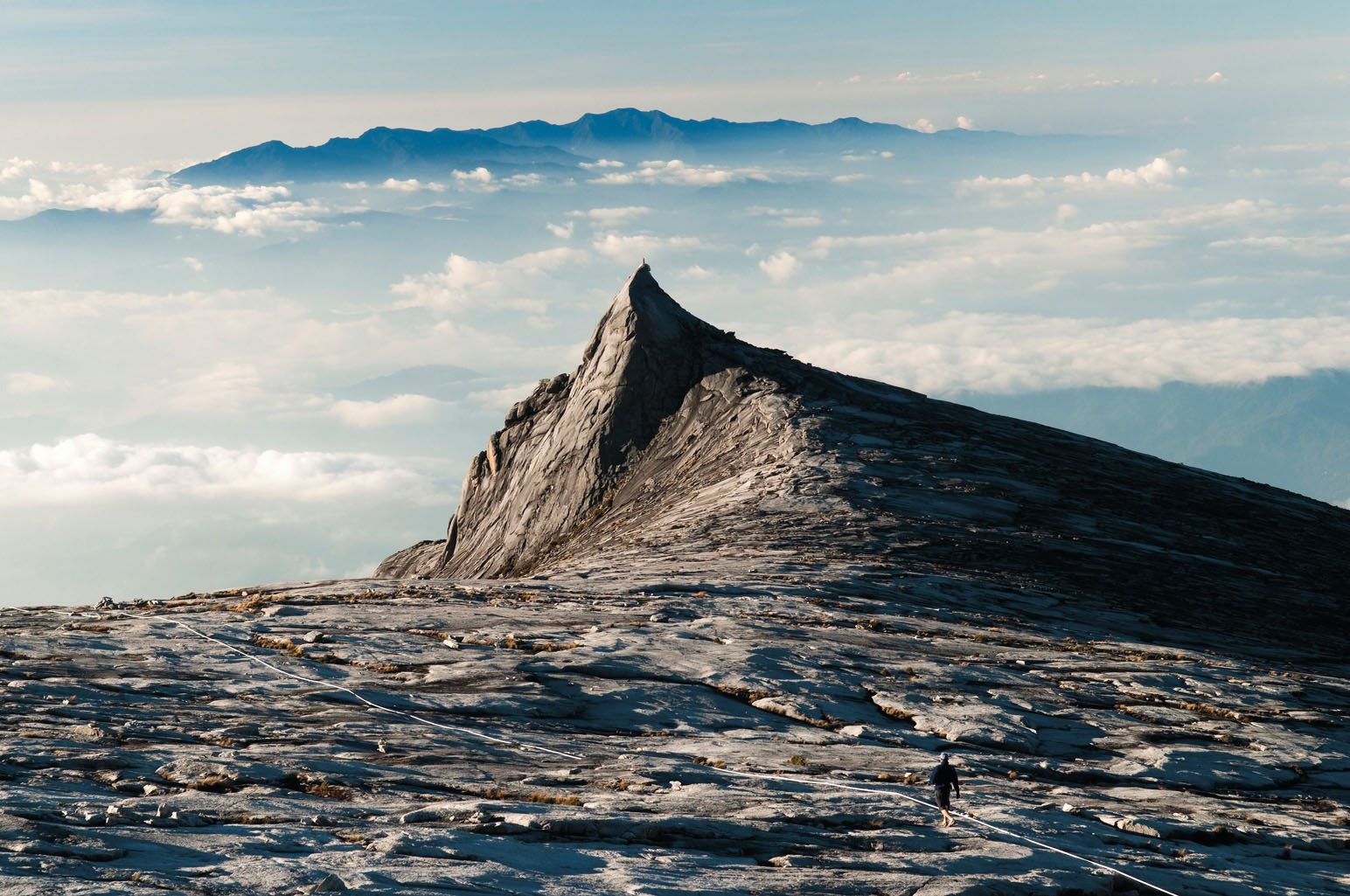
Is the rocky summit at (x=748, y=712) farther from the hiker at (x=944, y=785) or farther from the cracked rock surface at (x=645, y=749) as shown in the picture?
the hiker at (x=944, y=785)

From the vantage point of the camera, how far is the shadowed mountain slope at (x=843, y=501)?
56.3 m

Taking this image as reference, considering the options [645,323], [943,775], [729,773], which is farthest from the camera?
[645,323]

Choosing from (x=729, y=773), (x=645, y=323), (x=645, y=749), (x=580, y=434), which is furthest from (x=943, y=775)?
(x=645, y=323)

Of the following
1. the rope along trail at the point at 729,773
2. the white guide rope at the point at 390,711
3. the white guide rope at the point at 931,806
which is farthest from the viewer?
the white guide rope at the point at 390,711

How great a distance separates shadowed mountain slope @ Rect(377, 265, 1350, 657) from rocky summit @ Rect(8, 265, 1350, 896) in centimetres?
43

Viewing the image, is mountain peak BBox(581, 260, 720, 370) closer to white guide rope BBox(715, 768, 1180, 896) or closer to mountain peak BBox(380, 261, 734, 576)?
mountain peak BBox(380, 261, 734, 576)

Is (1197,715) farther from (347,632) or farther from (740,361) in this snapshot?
(740,361)

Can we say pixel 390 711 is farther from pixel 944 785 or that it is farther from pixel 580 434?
pixel 580 434

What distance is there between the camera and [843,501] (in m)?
63.4

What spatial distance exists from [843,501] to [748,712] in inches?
1212

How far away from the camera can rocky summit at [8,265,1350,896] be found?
21500 millimetres

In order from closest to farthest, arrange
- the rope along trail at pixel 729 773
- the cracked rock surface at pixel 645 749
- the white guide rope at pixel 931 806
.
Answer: the cracked rock surface at pixel 645 749 → the white guide rope at pixel 931 806 → the rope along trail at pixel 729 773

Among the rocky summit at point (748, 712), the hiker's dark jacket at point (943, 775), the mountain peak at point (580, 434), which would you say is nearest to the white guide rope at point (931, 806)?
the rocky summit at point (748, 712)

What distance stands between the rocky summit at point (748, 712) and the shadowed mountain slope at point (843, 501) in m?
0.43
